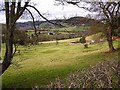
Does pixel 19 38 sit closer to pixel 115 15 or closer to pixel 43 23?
pixel 43 23

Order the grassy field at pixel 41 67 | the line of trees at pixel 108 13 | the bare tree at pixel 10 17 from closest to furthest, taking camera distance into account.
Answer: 1. the bare tree at pixel 10 17
2. the grassy field at pixel 41 67
3. the line of trees at pixel 108 13

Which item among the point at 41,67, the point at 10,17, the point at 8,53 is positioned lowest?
the point at 41,67

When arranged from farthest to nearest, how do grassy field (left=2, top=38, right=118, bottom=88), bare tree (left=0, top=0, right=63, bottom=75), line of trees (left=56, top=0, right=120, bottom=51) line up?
line of trees (left=56, top=0, right=120, bottom=51)
grassy field (left=2, top=38, right=118, bottom=88)
bare tree (left=0, top=0, right=63, bottom=75)

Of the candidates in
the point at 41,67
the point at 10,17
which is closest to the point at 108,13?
the point at 41,67

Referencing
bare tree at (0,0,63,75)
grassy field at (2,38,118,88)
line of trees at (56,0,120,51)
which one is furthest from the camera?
line of trees at (56,0,120,51)

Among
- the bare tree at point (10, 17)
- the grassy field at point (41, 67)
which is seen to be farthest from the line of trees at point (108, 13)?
the bare tree at point (10, 17)

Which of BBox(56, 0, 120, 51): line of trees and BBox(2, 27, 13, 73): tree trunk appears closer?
BBox(2, 27, 13, 73): tree trunk

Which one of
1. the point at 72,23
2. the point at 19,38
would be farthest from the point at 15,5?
the point at 19,38

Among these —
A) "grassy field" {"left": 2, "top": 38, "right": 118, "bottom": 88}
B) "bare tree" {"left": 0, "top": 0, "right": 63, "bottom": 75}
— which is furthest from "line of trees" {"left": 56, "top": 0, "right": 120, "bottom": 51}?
"bare tree" {"left": 0, "top": 0, "right": 63, "bottom": 75}

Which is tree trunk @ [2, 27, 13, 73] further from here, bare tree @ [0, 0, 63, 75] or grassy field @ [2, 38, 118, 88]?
grassy field @ [2, 38, 118, 88]

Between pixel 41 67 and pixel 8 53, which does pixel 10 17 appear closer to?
pixel 8 53

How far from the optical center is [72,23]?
1363cm

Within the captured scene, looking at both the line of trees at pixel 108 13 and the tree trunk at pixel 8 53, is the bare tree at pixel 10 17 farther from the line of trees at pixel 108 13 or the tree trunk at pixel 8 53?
the line of trees at pixel 108 13

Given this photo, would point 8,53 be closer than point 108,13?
Yes
